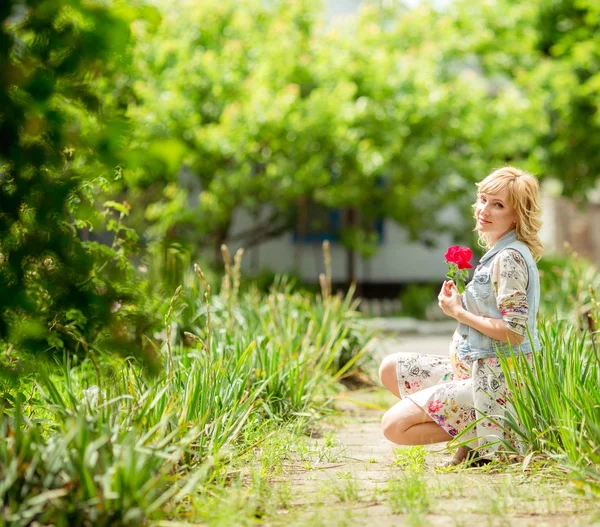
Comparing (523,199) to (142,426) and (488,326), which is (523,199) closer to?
(488,326)

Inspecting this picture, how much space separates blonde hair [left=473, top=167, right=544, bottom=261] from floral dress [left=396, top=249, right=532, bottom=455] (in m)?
0.18

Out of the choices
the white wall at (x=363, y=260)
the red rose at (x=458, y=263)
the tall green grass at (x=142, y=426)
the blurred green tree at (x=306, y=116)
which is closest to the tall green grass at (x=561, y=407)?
the red rose at (x=458, y=263)

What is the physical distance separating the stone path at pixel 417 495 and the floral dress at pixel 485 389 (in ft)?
0.65

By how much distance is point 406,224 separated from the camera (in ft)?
49.1

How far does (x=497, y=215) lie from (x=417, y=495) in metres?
1.46

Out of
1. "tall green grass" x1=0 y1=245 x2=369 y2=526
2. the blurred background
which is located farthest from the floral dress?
the blurred background

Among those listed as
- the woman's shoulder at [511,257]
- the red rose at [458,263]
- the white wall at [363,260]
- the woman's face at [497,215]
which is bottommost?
the white wall at [363,260]

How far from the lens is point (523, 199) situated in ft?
13.2

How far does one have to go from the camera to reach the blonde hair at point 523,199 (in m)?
4.00

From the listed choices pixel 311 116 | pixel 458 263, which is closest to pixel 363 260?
pixel 311 116

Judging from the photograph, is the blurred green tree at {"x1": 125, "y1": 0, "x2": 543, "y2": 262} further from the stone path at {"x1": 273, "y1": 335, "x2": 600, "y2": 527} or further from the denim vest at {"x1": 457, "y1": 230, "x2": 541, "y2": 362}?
the stone path at {"x1": 273, "y1": 335, "x2": 600, "y2": 527}

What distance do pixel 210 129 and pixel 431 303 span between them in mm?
5337

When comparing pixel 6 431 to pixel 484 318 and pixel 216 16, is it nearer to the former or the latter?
pixel 484 318

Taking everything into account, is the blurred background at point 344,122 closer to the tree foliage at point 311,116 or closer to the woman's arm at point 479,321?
the tree foliage at point 311,116
